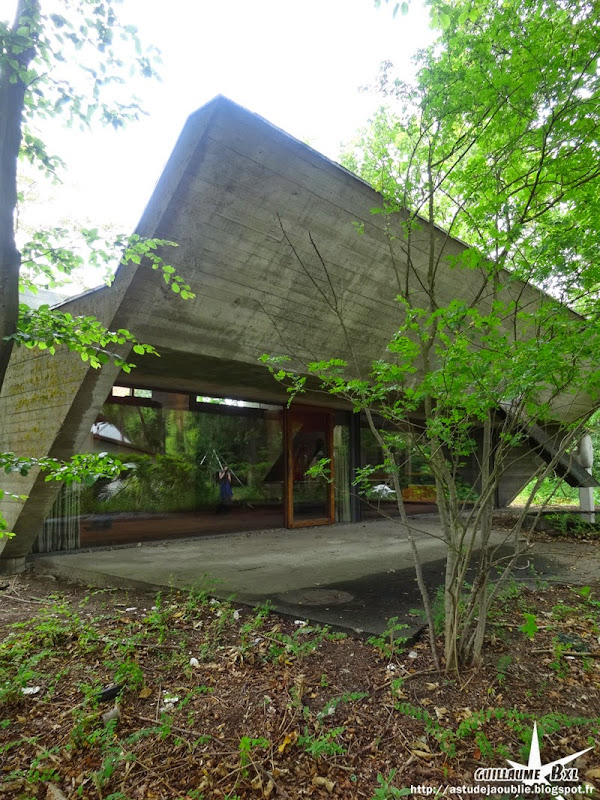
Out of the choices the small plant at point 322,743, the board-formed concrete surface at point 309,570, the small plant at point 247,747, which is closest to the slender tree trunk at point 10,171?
the small plant at point 247,747

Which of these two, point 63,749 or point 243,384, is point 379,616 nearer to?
point 63,749

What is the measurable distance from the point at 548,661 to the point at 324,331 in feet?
13.7

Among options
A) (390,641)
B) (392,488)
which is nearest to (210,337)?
(390,641)

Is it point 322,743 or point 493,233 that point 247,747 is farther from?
point 493,233

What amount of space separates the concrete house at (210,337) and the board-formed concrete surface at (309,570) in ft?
2.48

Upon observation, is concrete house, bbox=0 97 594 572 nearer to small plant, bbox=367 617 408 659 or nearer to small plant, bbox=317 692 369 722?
small plant, bbox=367 617 408 659

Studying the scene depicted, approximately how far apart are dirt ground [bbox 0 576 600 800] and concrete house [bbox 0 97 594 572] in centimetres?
119

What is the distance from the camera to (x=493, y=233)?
3.07m

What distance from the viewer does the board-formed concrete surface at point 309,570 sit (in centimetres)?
398

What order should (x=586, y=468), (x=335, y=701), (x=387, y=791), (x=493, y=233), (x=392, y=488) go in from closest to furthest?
(x=387, y=791), (x=335, y=701), (x=493, y=233), (x=392, y=488), (x=586, y=468)

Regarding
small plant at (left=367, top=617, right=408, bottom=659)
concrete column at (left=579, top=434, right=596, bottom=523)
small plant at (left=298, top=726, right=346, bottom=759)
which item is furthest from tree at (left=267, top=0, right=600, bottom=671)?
concrete column at (left=579, top=434, right=596, bottom=523)

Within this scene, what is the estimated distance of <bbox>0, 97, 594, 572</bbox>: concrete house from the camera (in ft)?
14.1

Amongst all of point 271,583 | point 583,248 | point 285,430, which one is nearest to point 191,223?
point 583,248

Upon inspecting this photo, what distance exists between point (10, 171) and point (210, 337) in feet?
11.1
